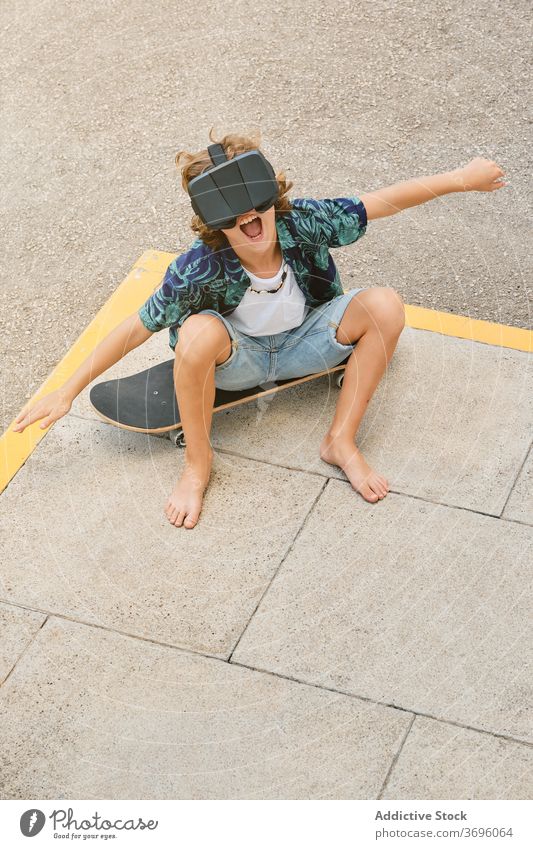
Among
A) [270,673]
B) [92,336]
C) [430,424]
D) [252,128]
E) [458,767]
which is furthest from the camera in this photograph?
[252,128]

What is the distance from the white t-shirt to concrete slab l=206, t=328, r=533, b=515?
38 centimetres

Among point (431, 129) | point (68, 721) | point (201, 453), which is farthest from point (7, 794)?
point (431, 129)

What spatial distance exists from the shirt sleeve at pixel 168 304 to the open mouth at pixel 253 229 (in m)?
0.23

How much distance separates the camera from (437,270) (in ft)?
13.6

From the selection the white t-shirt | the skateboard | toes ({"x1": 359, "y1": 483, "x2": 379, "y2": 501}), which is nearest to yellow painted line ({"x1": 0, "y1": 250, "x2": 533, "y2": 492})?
the skateboard

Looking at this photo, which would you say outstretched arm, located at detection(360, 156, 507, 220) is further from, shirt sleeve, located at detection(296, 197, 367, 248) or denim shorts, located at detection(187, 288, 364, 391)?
denim shorts, located at detection(187, 288, 364, 391)

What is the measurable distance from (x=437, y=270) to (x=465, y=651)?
187 centimetres

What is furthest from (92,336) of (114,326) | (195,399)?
(195,399)

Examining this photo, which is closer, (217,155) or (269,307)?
(217,155)

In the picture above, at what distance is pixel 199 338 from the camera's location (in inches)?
119

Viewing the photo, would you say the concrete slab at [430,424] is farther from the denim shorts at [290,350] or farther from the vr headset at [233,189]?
the vr headset at [233,189]

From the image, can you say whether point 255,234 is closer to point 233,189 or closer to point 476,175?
point 233,189

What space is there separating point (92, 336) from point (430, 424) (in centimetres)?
133
